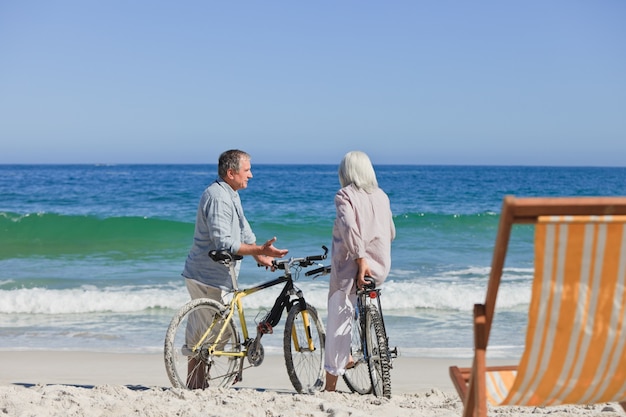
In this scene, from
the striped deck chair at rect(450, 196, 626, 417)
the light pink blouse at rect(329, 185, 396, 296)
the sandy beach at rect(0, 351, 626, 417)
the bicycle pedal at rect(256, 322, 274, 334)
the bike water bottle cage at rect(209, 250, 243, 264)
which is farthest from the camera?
the bicycle pedal at rect(256, 322, 274, 334)

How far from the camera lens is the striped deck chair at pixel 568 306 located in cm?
233

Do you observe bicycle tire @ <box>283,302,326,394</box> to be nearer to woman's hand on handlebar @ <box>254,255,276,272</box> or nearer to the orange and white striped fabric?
woman's hand on handlebar @ <box>254,255,276,272</box>

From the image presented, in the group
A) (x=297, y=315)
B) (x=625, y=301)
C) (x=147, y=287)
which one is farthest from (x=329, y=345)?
(x=147, y=287)

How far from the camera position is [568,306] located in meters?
2.45

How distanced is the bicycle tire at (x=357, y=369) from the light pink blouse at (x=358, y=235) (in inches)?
11.9

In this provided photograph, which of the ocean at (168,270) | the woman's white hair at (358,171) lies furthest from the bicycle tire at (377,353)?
the ocean at (168,270)

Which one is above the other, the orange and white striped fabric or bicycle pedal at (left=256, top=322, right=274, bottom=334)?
the orange and white striped fabric

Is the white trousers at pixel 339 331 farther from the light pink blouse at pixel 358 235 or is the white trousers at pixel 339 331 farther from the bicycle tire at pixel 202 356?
the bicycle tire at pixel 202 356

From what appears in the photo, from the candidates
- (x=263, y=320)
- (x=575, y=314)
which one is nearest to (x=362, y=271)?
(x=263, y=320)

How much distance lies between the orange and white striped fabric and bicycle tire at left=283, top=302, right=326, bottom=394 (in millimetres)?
2317

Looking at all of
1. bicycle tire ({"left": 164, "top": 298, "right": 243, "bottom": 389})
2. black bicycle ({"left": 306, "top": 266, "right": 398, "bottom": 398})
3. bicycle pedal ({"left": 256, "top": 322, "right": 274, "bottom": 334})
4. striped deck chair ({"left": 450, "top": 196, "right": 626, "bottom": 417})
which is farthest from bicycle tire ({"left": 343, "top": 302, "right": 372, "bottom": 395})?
striped deck chair ({"left": 450, "top": 196, "right": 626, "bottom": 417})

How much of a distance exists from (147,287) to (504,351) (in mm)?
5758

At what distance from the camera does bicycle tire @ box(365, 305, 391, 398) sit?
4.74 meters

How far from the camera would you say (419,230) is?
772 inches
